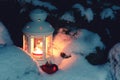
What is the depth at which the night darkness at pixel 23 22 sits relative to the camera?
5266 mm

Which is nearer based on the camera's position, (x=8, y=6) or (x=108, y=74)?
(x=108, y=74)

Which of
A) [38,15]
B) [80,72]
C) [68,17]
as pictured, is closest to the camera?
[38,15]

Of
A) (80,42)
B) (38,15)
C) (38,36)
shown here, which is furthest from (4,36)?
(80,42)

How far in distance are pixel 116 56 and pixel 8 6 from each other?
203 centimetres

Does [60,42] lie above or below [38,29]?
below

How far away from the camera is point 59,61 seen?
5125 mm

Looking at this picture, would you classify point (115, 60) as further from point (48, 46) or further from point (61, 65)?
point (48, 46)

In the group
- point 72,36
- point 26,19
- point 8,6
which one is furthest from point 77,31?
point 8,6

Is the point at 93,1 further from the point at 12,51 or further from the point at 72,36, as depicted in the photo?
the point at 12,51

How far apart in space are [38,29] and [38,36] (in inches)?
4.3

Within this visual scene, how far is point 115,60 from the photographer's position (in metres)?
5.09

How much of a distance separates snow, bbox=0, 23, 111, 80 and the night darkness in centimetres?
15

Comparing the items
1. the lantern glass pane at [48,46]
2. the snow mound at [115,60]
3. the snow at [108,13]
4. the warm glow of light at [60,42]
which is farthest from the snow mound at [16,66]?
the snow at [108,13]

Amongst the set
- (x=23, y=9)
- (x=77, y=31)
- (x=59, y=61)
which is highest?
(x=23, y=9)
